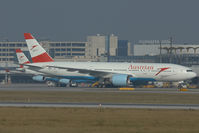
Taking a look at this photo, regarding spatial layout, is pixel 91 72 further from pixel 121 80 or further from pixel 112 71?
pixel 121 80

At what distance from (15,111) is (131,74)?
5507 cm

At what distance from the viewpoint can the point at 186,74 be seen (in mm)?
96000

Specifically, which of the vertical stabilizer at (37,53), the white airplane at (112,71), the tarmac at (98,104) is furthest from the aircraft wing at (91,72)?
the vertical stabilizer at (37,53)

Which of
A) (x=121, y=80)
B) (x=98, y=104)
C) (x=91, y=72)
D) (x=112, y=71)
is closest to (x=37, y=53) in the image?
(x=91, y=72)

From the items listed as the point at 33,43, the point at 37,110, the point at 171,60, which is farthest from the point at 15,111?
the point at 171,60

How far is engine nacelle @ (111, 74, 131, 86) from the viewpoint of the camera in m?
94.8

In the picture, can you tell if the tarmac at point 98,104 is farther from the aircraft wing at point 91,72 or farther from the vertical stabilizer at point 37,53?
the vertical stabilizer at point 37,53

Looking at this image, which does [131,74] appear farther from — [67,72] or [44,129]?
[44,129]

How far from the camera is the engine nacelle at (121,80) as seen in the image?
311 ft

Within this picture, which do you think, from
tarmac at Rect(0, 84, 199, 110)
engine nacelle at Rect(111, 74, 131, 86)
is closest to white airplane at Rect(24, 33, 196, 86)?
engine nacelle at Rect(111, 74, 131, 86)

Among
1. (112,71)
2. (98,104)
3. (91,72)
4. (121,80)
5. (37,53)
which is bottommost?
(98,104)

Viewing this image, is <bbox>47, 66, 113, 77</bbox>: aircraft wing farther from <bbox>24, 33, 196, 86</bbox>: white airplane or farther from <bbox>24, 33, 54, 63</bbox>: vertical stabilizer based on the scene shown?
<bbox>24, 33, 54, 63</bbox>: vertical stabilizer

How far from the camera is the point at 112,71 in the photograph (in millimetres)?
99500

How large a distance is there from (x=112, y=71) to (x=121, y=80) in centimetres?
533
